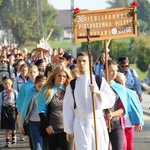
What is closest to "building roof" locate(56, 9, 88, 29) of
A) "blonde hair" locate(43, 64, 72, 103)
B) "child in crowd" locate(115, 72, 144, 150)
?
"child in crowd" locate(115, 72, 144, 150)

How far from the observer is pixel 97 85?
315 inches

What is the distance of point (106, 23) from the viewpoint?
890 cm

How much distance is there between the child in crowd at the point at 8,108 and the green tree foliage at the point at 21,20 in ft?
225

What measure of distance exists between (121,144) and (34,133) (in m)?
1.54

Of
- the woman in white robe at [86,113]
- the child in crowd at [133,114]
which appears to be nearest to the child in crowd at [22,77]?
the child in crowd at [133,114]

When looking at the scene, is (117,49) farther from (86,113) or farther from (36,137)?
(86,113)

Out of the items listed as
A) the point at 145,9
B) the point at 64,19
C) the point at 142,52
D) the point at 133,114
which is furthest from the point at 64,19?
the point at 133,114

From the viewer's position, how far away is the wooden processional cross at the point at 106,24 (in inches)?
345

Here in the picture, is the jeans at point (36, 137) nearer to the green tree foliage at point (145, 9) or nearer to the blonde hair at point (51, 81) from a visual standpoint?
the blonde hair at point (51, 81)

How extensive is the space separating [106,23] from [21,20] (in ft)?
247

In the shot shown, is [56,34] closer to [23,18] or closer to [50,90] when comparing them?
[23,18]

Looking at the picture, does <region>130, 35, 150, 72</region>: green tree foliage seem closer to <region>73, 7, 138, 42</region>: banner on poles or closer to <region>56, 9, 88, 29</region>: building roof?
<region>73, 7, 138, 42</region>: banner on poles

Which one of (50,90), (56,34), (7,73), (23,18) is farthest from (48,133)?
(56,34)

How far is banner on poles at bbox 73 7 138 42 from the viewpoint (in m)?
8.77
